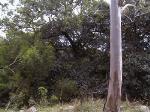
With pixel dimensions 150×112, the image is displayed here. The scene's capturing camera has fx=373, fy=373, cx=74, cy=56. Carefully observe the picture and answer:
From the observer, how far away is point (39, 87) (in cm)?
1427

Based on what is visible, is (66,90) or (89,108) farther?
(66,90)

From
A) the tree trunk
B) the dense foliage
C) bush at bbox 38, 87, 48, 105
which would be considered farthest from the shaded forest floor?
the dense foliage

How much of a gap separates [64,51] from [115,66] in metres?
5.73

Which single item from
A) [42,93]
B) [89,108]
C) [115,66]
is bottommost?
[89,108]

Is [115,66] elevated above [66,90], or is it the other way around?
[115,66]

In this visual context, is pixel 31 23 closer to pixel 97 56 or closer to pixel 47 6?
pixel 47 6

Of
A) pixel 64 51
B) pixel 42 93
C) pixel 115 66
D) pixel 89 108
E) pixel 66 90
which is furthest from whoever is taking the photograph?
pixel 64 51

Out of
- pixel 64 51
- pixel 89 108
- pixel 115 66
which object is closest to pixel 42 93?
pixel 89 108

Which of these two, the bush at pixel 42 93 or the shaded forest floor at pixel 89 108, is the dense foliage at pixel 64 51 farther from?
the shaded forest floor at pixel 89 108

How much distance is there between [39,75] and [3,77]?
A: 1415mm

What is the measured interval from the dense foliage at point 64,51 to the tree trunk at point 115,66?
368 cm

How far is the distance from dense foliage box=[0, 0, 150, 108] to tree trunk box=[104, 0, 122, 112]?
3.68m

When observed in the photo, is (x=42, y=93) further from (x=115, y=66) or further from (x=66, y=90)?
(x=115, y=66)

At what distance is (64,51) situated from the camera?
52.7 ft
